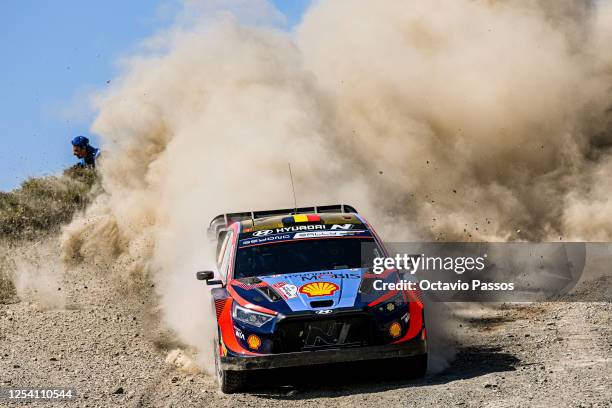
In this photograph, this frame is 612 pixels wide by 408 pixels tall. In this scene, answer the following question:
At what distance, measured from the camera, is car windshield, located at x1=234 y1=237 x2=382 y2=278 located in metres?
9.70

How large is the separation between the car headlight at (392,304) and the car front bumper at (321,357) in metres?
0.32

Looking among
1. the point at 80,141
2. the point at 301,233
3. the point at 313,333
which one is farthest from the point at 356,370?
the point at 80,141

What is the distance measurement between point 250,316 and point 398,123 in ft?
41.4

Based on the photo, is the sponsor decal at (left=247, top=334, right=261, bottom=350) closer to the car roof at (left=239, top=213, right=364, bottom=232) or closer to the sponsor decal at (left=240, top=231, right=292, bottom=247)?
the sponsor decal at (left=240, top=231, right=292, bottom=247)

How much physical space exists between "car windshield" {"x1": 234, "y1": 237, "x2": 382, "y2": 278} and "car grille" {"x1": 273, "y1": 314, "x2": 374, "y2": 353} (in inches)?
37.4

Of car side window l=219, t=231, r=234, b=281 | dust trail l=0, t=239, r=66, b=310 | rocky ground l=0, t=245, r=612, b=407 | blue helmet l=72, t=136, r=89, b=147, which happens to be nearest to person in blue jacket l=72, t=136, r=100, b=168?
blue helmet l=72, t=136, r=89, b=147

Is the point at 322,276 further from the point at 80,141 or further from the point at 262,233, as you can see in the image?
the point at 80,141

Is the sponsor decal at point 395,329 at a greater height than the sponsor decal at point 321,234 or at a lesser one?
lesser

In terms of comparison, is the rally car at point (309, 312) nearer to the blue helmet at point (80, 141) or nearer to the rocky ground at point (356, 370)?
the rocky ground at point (356, 370)

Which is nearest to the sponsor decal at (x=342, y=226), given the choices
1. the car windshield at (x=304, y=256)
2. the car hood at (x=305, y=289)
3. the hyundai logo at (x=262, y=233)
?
the car windshield at (x=304, y=256)

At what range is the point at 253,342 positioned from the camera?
346 inches

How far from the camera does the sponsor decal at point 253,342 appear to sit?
8773mm

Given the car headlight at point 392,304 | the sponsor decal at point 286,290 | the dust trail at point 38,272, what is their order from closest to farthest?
the car headlight at point 392,304 → the sponsor decal at point 286,290 → the dust trail at point 38,272

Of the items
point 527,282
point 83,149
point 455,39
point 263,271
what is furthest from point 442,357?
point 83,149
